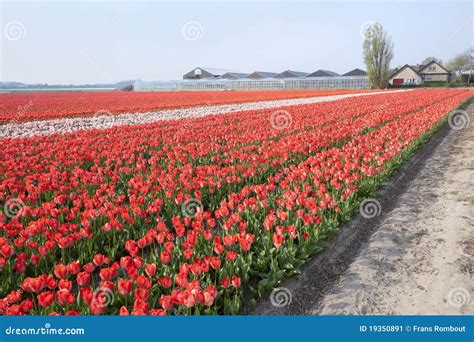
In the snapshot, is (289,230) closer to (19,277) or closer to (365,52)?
(19,277)

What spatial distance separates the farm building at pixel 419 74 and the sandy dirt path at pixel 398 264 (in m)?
71.5

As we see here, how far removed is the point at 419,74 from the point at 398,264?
77162 millimetres

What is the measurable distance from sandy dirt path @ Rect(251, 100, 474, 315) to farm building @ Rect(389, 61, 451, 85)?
7149 cm

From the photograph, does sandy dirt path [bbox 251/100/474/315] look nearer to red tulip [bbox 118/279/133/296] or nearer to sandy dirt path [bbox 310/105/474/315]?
sandy dirt path [bbox 310/105/474/315]

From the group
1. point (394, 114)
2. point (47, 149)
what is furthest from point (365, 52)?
point (47, 149)

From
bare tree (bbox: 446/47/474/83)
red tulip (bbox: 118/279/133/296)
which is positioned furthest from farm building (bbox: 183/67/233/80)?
red tulip (bbox: 118/279/133/296)

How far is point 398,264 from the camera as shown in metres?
4.12

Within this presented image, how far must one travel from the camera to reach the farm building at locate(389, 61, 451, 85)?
70.5m

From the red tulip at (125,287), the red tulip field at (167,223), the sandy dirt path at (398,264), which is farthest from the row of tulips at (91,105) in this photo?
the red tulip at (125,287)

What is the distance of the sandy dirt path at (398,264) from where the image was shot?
3.40m

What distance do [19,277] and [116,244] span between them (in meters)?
0.97

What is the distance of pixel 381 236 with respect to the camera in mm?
4840

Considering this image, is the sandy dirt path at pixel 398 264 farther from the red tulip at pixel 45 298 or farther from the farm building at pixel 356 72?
the farm building at pixel 356 72

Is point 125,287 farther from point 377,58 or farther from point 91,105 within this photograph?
point 377,58
